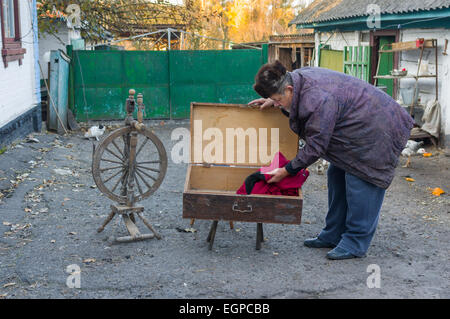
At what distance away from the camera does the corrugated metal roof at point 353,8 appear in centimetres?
911

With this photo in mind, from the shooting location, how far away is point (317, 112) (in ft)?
12.4

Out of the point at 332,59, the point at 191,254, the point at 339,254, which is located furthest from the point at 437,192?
the point at 332,59

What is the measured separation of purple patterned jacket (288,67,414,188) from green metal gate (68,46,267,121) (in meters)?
9.12

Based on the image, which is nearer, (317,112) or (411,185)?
(317,112)

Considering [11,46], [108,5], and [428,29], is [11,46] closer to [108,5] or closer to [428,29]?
[108,5]

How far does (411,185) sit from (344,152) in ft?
12.7

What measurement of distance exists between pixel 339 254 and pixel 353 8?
9.14 m

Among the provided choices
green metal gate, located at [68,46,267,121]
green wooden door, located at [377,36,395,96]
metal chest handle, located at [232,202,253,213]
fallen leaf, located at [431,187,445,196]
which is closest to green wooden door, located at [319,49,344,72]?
green wooden door, located at [377,36,395,96]

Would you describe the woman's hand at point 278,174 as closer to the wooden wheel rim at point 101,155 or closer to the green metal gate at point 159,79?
the wooden wheel rim at point 101,155

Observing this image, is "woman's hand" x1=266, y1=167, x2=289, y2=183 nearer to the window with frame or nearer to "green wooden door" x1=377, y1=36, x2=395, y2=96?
the window with frame

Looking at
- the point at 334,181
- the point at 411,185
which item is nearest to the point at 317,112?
the point at 334,181

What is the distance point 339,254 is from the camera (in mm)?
4301

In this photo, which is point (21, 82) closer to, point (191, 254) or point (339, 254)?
point (191, 254)
